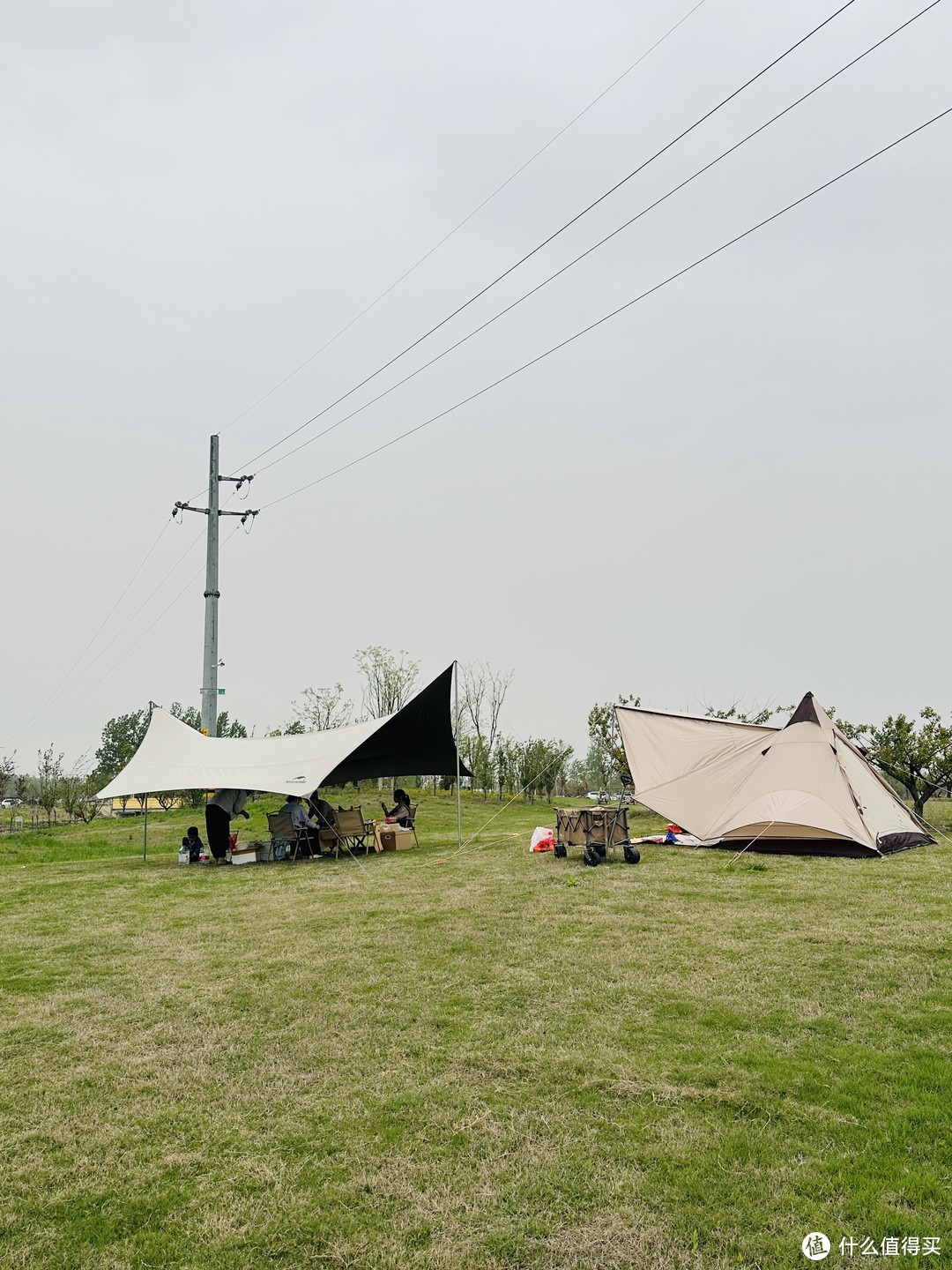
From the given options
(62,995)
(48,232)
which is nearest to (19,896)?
(62,995)

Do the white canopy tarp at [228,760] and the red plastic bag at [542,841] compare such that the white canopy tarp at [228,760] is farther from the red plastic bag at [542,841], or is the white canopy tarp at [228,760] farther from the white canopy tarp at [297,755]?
the red plastic bag at [542,841]

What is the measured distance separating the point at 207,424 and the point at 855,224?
14110mm

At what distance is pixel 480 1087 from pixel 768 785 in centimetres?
795

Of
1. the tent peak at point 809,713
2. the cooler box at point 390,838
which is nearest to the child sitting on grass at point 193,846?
the cooler box at point 390,838

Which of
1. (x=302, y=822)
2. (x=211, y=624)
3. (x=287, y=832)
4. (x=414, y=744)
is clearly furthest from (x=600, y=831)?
(x=211, y=624)

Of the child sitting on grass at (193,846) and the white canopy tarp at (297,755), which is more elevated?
the white canopy tarp at (297,755)

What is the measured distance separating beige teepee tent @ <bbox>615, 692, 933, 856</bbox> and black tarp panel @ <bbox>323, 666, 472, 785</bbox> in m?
2.69

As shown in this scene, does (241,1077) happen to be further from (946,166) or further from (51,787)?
(51,787)

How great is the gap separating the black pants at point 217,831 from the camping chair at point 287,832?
0.63 meters

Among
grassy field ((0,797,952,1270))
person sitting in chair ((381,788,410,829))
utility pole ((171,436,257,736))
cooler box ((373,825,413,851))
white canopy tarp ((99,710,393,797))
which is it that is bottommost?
grassy field ((0,797,952,1270))

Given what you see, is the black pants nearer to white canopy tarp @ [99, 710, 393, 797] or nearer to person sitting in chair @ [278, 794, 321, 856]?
white canopy tarp @ [99, 710, 393, 797]

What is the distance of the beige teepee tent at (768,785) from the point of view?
998 cm

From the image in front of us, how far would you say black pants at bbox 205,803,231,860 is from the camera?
457 inches

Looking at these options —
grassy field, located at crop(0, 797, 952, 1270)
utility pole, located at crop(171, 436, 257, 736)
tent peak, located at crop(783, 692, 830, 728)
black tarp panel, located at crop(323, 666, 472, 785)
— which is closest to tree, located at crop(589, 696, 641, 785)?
black tarp panel, located at crop(323, 666, 472, 785)
